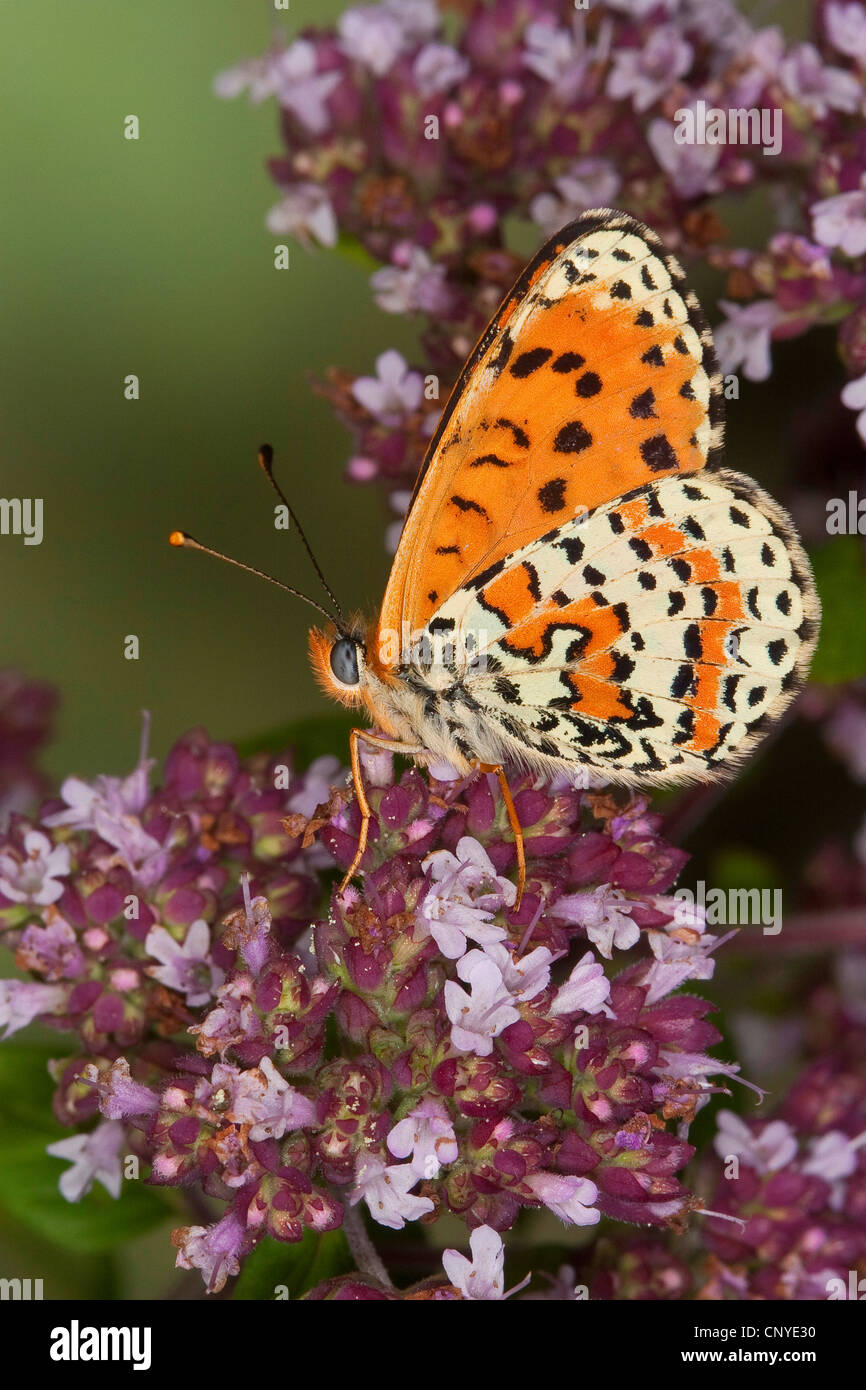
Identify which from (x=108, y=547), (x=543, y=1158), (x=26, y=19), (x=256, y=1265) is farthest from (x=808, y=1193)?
(x=26, y=19)

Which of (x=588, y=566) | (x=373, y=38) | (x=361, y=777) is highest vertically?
(x=373, y=38)

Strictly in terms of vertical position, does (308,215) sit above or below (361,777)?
above

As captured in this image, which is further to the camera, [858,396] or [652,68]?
[652,68]

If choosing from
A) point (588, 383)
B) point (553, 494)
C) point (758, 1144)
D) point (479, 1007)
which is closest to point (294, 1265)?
point (479, 1007)

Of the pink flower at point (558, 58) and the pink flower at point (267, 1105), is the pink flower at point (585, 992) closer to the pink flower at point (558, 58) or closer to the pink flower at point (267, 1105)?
the pink flower at point (267, 1105)

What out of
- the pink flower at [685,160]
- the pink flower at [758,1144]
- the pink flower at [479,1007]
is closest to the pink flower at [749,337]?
the pink flower at [685,160]

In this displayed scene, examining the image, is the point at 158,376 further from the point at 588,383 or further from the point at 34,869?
the point at 588,383

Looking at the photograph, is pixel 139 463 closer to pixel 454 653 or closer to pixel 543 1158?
pixel 454 653
